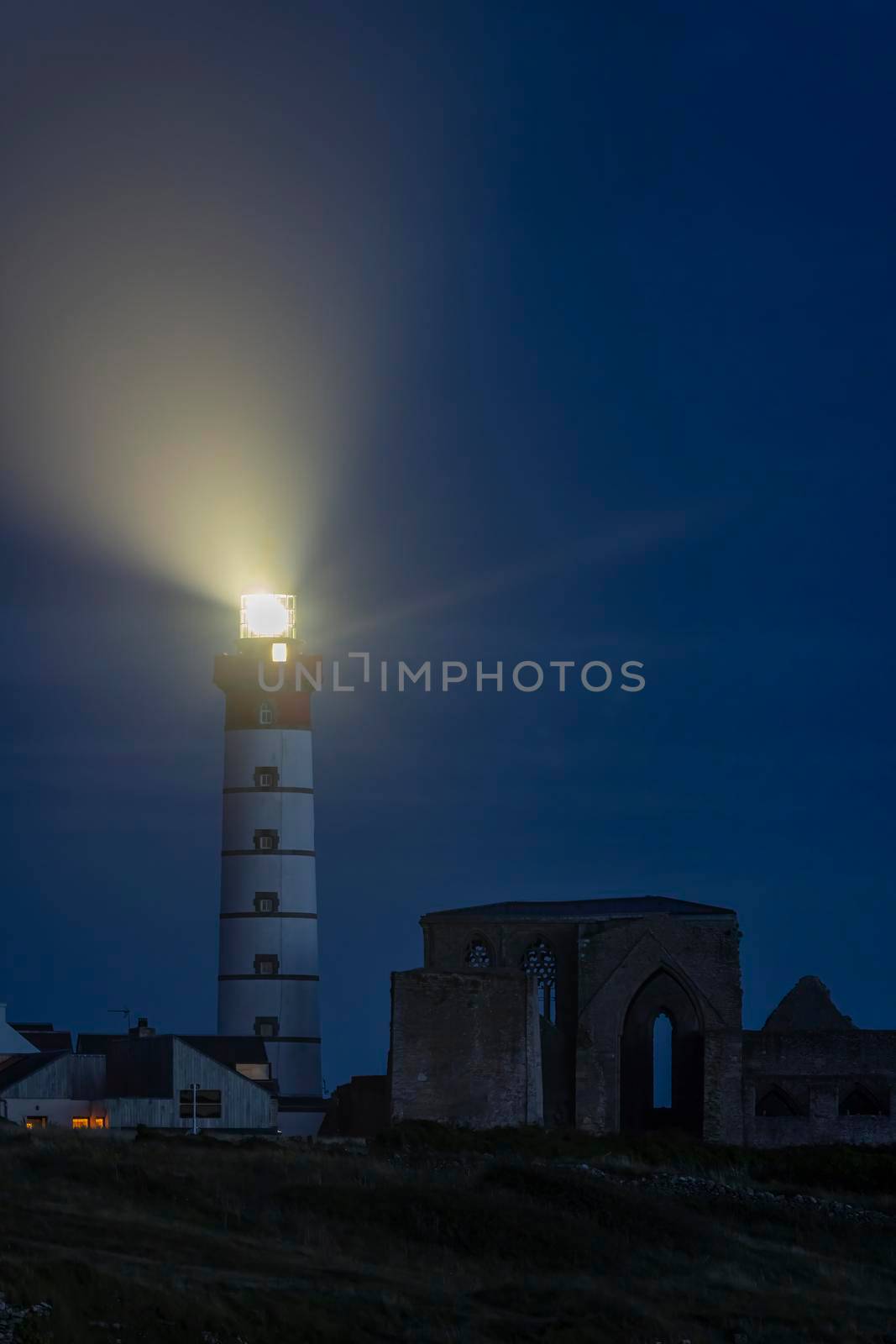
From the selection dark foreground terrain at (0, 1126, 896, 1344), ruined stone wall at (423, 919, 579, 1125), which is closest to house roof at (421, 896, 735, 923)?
ruined stone wall at (423, 919, 579, 1125)

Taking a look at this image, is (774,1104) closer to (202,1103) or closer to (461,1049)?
(461,1049)

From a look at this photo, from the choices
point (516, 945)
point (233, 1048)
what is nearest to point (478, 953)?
point (516, 945)

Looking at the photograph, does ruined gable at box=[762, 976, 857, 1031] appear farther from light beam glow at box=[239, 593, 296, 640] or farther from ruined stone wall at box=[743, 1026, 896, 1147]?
light beam glow at box=[239, 593, 296, 640]

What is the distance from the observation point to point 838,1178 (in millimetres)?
31141

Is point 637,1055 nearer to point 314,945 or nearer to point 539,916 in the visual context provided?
point 539,916

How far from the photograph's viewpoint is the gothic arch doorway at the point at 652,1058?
1679 inches

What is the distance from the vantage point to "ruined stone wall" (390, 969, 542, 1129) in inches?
1470

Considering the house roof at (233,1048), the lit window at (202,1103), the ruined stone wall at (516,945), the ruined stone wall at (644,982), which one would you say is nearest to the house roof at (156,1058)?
the house roof at (233,1048)

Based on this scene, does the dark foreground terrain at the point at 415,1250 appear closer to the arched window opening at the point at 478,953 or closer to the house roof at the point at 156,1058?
the house roof at the point at 156,1058

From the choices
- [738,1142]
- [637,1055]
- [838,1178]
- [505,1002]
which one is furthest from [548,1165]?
[637,1055]

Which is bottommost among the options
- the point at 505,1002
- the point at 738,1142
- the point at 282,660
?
the point at 738,1142

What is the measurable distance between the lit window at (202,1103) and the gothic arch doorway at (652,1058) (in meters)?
8.77

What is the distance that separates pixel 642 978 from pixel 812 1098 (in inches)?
167

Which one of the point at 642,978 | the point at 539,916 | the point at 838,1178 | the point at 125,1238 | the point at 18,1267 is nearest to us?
the point at 18,1267
